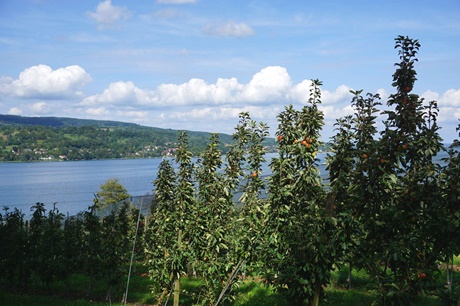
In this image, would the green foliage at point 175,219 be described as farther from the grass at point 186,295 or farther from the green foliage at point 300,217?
the green foliage at point 300,217

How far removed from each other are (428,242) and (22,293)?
16994 mm

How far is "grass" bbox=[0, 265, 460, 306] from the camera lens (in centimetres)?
1545

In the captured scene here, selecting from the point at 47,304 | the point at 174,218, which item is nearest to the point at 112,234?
the point at 47,304

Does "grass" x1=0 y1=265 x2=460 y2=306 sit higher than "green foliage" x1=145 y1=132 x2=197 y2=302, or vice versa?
"green foliage" x1=145 y1=132 x2=197 y2=302

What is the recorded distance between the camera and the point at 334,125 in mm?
12156

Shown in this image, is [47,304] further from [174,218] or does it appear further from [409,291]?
[409,291]

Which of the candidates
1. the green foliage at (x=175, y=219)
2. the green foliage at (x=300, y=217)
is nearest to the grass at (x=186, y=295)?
the green foliage at (x=175, y=219)

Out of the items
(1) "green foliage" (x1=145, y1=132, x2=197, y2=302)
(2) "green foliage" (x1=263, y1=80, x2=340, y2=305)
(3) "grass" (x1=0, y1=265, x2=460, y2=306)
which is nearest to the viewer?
(2) "green foliage" (x1=263, y1=80, x2=340, y2=305)

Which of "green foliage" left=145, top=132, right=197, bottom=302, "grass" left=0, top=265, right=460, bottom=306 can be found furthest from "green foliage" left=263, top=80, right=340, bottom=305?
"grass" left=0, top=265, right=460, bottom=306

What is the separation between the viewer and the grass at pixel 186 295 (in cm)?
1545

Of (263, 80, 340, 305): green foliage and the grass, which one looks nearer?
(263, 80, 340, 305): green foliage

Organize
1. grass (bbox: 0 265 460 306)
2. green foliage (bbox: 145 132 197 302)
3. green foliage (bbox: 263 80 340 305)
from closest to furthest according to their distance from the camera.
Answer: green foliage (bbox: 263 80 340 305), green foliage (bbox: 145 132 197 302), grass (bbox: 0 265 460 306)

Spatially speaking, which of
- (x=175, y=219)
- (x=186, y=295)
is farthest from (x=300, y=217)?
(x=186, y=295)

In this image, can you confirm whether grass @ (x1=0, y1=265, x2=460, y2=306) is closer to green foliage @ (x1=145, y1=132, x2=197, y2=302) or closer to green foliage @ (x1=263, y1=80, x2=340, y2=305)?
green foliage @ (x1=145, y1=132, x2=197, y2=302)
